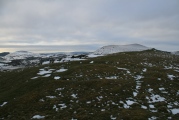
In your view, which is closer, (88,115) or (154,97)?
(88,115)

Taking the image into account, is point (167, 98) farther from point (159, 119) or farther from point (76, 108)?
point (76, 108)

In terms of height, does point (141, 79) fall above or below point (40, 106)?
above

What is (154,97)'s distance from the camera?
28734mm

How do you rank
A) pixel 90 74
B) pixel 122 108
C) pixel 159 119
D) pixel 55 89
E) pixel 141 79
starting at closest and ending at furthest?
1. pixel 159 119
2. pixel 122 108
3. pixel 55 89
4. pixel 141 79
5. pixel 90 74

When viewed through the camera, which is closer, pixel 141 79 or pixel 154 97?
pixel 154 97

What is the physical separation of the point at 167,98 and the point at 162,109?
4.34m

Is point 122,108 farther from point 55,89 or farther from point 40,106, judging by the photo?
point 55,89

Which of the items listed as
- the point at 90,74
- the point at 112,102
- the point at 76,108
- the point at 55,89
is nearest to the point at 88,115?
the point at 76,108

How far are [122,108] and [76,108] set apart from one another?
5.46m

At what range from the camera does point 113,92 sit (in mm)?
30938

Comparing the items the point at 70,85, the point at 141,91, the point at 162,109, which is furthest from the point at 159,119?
the point at 70,85

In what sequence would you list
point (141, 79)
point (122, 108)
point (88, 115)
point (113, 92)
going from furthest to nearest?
point (141, 79), point (113, 92), point (122, 108), point (88, 115)

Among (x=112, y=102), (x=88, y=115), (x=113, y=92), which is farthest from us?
(x=113, y=92)

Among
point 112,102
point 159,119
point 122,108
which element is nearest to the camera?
point 159,119
